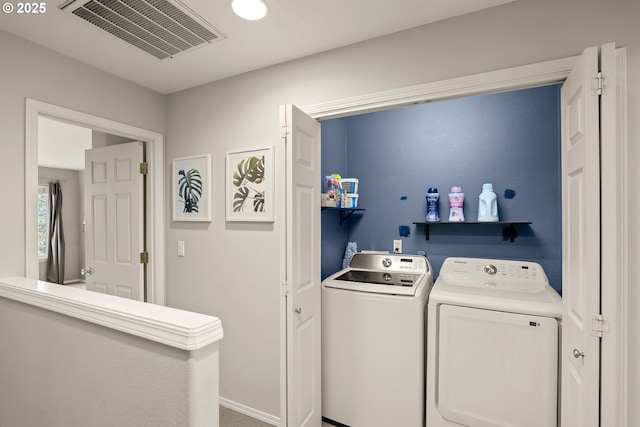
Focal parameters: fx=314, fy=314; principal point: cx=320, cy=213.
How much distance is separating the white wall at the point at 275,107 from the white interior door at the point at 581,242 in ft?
0.63

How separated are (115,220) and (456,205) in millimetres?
2900

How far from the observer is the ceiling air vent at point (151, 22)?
1.51 metres

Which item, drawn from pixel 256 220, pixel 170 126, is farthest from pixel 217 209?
pixel 170 126

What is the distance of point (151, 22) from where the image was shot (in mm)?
1646

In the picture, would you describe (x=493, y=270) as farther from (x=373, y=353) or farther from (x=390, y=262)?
(x=373, y=353)

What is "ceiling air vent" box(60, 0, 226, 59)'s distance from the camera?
1507 millimetres

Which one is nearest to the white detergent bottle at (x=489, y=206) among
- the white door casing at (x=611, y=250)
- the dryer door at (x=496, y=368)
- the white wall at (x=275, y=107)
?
the dryer door at (x=496, y=368)

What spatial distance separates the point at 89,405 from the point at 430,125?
2.98 m

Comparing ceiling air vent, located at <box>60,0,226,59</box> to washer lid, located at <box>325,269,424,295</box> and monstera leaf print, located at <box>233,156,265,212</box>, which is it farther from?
washer lid, located at <box>325,269,424,295</box>

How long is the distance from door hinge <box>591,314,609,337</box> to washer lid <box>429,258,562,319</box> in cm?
54

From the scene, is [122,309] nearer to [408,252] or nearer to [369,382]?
[369,382]

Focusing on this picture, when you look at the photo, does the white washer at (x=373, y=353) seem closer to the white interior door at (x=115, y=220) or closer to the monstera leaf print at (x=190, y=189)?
the monstera leaf print at (x=190, y=189)

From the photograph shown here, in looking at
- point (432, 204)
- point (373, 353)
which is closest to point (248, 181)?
point (373, 353)

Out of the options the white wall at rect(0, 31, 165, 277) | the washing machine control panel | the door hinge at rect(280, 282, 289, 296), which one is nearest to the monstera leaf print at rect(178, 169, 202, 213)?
the white wall at rect(0, 31, 165, 277)
